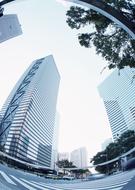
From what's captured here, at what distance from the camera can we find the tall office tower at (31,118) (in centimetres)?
6144

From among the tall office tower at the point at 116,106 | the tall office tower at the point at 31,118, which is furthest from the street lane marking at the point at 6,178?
the tall office tower at the point at 116,106

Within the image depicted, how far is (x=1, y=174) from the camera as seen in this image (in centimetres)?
418

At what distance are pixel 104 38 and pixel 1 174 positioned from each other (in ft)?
21.6

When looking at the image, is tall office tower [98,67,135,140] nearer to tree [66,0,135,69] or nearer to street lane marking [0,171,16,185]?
tree [66,0,135,69]

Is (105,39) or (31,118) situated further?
(31,118)

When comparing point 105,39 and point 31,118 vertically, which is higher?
point 31,118

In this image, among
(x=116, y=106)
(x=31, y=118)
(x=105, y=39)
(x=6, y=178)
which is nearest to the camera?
(x=6, y=178)

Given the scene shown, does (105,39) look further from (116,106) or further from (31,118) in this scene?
(116,106)

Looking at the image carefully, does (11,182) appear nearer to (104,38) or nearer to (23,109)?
(104,38)

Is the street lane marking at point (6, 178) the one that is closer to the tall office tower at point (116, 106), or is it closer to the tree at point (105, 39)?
the tree at point (105, 39)

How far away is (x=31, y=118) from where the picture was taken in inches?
2758

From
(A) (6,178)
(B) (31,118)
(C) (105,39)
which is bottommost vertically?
(A) (6,178)

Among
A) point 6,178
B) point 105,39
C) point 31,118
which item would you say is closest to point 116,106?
point 31,118

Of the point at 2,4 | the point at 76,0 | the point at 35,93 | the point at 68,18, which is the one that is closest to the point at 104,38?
the point at 68,18
